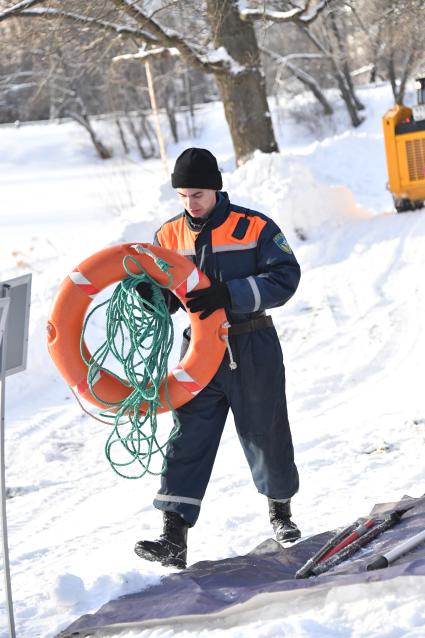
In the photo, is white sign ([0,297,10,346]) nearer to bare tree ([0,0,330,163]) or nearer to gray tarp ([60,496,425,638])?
gray tarp ([60,496,425,638])

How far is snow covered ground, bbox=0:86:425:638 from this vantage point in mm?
3537

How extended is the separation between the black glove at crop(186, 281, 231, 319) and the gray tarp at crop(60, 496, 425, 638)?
952mm

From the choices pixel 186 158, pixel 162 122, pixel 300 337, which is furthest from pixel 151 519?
pixel 162 122

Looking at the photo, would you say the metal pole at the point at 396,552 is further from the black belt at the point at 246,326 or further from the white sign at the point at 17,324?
the white sign at the point at 17,324

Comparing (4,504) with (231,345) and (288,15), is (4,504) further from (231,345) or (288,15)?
(288,15)

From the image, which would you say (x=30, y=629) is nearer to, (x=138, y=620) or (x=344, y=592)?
(x=138, y=620)

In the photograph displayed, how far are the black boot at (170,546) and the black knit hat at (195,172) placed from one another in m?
1.28

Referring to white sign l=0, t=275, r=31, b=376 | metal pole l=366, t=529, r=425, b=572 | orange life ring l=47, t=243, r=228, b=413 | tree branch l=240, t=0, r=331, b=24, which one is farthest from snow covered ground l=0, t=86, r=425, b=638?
tree branch l=240, t=0, r=331, b=24

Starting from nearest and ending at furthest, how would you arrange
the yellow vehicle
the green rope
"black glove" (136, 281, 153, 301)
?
the green rope, "black glove" (136, 281, 153, 301), the yellow vehicle

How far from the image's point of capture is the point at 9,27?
11.9 metres

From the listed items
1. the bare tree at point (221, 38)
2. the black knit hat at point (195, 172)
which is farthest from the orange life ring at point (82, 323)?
the bare tree at point (221, 38)

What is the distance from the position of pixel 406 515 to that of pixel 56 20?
8.19m

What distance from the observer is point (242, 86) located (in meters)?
11.6

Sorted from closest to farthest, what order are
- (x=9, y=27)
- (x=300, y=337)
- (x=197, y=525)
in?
(x=197, y=525)
(x=300, y=337)
(x=9, y=27)
